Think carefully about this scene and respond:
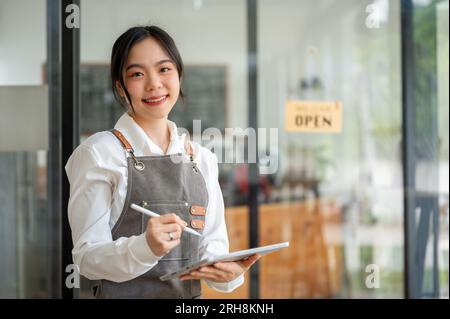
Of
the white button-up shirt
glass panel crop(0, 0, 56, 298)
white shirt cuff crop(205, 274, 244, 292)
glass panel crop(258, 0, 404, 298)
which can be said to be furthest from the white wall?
glass panel crop(258, 0, 404, 298)

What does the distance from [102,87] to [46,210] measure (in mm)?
547

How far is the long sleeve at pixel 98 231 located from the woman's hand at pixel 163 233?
27 millimetres

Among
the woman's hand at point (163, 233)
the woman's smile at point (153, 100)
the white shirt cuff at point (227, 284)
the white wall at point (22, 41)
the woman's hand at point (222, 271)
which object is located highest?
the white wall at point (22, 41)

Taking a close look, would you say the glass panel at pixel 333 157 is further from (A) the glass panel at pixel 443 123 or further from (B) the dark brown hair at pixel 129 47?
(B) the dark brown hair at pixel 129 47

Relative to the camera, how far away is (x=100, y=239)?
180 cm

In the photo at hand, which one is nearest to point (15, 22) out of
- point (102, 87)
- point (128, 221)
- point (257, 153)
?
point (102, 87)

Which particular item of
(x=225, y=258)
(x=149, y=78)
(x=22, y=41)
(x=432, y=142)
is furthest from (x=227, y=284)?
(x=432, y=142)

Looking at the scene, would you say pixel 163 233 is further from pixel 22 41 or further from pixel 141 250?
pixel 22 41

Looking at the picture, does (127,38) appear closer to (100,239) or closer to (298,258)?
(100,239)

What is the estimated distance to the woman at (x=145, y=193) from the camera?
1.79m

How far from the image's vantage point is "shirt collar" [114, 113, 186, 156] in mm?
1846

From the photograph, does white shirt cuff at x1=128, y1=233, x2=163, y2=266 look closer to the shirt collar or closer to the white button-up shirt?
the white button-up shirt

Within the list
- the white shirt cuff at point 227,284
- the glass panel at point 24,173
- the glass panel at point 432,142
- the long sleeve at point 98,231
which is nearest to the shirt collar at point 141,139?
the long sleeve at point 98,231

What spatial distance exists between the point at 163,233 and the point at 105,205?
0.18 meters
